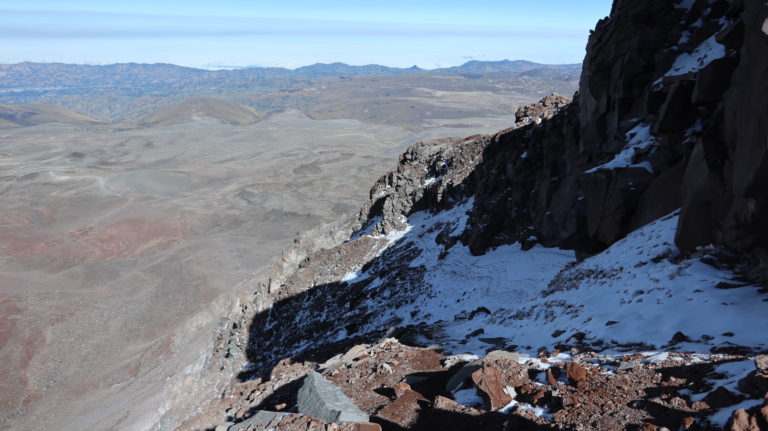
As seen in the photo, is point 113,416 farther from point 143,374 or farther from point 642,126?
point 642,126

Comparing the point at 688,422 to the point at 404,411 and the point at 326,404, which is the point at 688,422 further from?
the point at 326,404

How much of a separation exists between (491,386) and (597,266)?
27.3 feet

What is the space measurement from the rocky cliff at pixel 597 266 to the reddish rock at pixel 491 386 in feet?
0.12

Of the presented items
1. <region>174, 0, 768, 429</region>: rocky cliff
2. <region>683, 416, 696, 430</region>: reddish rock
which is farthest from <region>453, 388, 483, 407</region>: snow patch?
<region>683, 416, 696, 430</region>: reddish rock

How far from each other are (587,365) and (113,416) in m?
25.7

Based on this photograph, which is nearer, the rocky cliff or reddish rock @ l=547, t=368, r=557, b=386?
the rocky cliff

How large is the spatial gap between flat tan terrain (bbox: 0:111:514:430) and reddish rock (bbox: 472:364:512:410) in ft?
66.7

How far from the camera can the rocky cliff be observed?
24.7 ft

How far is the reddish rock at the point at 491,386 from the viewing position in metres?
7.51

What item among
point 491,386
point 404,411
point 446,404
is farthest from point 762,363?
point 404,411

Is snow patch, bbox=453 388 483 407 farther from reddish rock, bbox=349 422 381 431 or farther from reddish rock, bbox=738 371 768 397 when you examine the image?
reddish rock, bbox=738 371 768 397

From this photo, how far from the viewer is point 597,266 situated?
14359 mm

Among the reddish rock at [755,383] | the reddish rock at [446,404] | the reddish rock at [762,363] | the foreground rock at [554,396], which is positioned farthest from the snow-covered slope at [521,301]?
the reddish rock at [446,404]

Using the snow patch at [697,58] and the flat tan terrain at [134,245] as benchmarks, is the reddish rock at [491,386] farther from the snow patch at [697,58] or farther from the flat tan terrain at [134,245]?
the flat tan terrain at [134,245]
